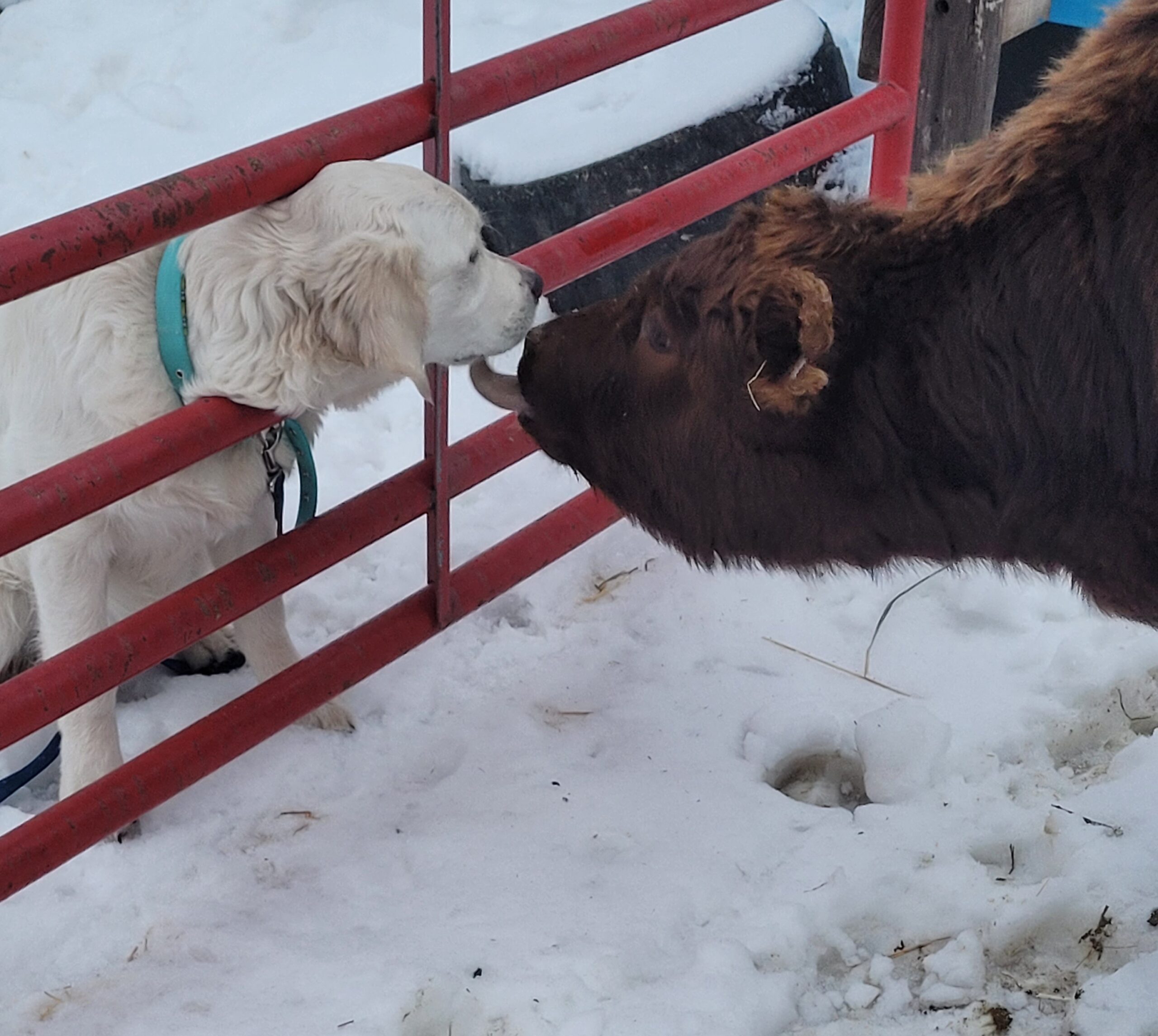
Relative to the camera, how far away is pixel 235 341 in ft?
8.36

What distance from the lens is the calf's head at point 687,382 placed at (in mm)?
2215

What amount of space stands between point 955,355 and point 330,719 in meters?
1.66

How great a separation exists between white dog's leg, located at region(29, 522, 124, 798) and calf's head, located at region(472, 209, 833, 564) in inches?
33.8

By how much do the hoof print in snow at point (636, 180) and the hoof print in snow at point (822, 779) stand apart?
7.78 ft

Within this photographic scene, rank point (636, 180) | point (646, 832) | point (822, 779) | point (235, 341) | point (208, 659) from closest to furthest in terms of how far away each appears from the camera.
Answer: point (235, 341)
point (646, 832)
point (822, 779)
point (208, 659)
point (636, 180)

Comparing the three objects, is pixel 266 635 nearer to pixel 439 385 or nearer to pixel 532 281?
pixel 439 385

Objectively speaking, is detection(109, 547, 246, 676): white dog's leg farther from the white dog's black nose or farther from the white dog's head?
the white dog's black nose

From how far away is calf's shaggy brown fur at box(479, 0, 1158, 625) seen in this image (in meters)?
2.16

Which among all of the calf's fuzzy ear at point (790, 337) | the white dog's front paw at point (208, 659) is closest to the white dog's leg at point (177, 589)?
the white dog's front paw at point (208, 659)

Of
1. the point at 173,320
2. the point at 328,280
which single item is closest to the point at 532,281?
the point at 328,280

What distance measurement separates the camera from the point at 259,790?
3.04m

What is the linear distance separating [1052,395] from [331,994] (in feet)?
5.06

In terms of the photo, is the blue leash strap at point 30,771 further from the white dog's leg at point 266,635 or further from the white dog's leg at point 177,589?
the white dog's leg at point 266,635

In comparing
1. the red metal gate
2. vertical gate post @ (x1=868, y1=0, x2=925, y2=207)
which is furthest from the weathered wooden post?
the red metal gate
